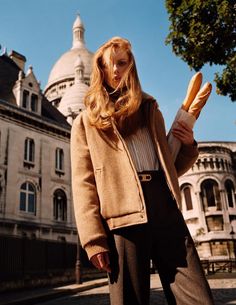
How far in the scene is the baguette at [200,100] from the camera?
2984mm

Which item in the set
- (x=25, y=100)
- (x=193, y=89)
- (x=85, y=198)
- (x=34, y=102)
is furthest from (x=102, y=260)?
(x=34, y=102)

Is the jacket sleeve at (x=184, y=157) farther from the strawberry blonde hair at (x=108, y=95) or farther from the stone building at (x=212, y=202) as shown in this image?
the stone building at (x=212, y=202)

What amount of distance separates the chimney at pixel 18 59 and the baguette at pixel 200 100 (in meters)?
35.4

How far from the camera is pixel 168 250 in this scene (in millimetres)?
2543

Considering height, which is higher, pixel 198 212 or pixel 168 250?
pixel 198 212

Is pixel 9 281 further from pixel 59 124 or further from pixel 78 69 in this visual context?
pixel 78 69

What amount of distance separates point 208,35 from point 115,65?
864 cm

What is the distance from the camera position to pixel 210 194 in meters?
39.2

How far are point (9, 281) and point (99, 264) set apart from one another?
16736 mm

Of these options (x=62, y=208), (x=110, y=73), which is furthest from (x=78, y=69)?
(x=110, y=73)

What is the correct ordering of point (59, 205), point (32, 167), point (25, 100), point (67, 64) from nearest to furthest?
1. point (32, 167)
2. point (59, 205)
3. point (25, 100)
4. point (67, 64)

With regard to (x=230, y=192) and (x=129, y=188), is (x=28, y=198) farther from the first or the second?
(x=230, y=192)

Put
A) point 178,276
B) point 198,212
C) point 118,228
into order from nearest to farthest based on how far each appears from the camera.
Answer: point 178,276 → point 118,228 → point 198,212

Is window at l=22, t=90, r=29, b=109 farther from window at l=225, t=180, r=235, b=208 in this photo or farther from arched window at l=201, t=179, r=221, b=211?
window at l=225, t=180, r=235, b=208
